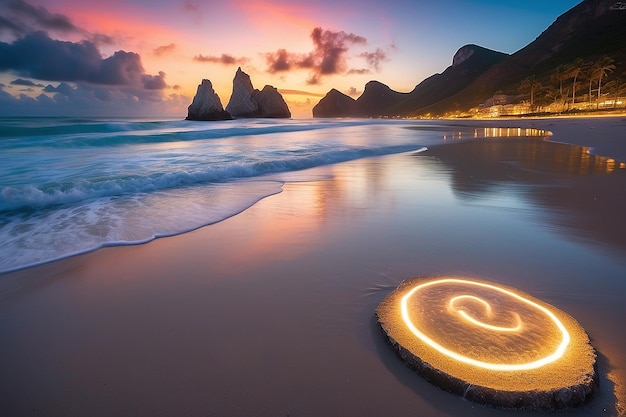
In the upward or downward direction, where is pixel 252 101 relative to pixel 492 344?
upward

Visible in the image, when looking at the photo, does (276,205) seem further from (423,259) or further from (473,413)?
(473,413)

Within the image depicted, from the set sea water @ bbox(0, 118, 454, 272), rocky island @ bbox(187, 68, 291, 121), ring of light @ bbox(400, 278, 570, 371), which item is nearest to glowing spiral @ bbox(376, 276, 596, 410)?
ring of light @ bbox(400, 278, 570, 371)

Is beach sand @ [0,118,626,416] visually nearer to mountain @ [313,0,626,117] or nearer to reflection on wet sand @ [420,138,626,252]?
reflection on wet sand @ [420,138,626,252]

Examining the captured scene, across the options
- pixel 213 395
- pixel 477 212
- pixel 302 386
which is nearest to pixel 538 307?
pixel 302 386

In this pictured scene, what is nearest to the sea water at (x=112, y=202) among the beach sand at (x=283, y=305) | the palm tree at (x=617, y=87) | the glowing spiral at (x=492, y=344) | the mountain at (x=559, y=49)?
the beach sand at (x=283, y=305)

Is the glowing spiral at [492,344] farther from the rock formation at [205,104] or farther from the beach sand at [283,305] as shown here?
the rock formation at [205,104]

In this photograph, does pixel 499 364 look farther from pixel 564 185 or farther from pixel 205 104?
pixel 205 104

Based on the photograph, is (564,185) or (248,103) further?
(248,103)

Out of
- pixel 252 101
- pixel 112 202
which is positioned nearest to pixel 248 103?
pixel 252 101
